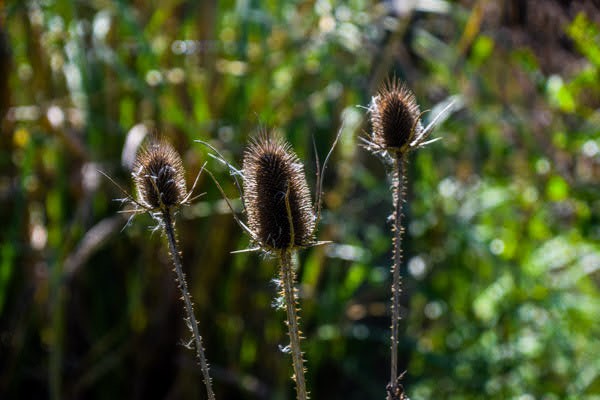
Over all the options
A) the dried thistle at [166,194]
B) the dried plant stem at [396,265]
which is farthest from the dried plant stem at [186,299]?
the dried plant stem at [396,265]

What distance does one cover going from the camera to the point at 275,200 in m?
0.54

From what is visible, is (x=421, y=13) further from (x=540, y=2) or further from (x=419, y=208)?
(x=419, y=208)

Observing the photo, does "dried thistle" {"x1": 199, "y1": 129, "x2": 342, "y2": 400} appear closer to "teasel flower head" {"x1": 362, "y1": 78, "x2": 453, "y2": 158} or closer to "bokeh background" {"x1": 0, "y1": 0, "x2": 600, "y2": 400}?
"teasel flower head" {"x1": 362, "y1": 78, "x2": 453, "y2": 158}

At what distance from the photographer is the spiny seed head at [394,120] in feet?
1.72

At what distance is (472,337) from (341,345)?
1.13 ft

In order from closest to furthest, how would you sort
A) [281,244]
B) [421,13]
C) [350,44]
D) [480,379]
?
1. [281,244]
2. [480,379]
3. [350,44]
4. [421,13]

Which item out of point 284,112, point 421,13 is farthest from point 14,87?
point 421,13

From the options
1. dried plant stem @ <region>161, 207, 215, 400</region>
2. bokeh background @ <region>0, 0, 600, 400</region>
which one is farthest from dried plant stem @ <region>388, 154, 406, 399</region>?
bokeh background @ <region>0, 0, 600, 400</region>

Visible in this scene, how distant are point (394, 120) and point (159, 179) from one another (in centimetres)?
17

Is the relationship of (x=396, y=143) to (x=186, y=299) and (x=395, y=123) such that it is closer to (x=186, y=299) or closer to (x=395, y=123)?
(x=395, y=123)

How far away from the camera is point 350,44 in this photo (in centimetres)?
198

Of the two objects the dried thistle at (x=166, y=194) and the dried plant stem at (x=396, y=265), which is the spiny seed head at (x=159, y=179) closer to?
the dried thistle at (x=166, y=194)

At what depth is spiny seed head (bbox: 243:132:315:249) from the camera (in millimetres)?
523

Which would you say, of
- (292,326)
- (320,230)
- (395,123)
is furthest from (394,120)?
(320,230)
